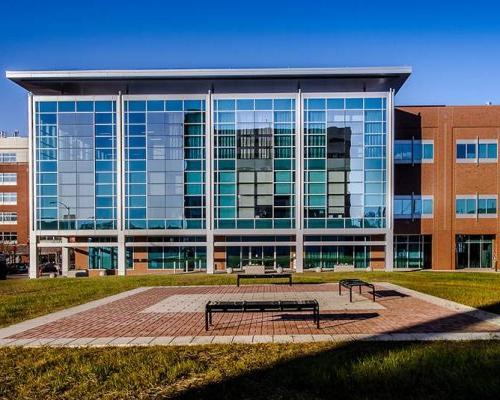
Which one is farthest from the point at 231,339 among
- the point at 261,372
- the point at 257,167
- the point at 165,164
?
the point at 165,164

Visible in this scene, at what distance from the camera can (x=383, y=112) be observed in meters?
39.1

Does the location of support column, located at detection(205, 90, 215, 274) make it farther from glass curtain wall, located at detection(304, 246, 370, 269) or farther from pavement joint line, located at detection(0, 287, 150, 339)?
pavement joint line, located at detection(0, 287, 150, 339)

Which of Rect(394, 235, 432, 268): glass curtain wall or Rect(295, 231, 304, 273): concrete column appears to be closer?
Rect(295, 231, 304, 273): concrete column

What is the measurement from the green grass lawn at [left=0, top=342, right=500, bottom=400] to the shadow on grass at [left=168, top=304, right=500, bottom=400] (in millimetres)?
15

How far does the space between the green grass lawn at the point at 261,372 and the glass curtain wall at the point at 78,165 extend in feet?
104

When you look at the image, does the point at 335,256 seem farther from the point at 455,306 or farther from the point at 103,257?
the point at 455,306

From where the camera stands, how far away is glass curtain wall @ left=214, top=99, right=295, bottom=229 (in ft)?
129

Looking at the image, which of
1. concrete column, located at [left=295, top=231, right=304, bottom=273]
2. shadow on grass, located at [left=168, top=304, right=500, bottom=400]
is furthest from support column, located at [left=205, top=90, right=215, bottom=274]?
shadow on grass, located at [left=168, top=304, right=500, bottom=400]

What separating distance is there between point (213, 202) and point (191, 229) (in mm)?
3136

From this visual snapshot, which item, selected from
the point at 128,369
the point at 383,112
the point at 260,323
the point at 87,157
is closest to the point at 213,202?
the point at 87,157

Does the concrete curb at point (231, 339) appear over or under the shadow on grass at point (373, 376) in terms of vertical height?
under

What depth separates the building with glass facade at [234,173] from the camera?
128 feet

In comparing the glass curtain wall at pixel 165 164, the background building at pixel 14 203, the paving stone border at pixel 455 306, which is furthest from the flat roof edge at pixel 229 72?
the background building at pixel 14 203

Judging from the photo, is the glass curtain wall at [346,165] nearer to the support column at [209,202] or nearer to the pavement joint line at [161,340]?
the support column at [209,202]
